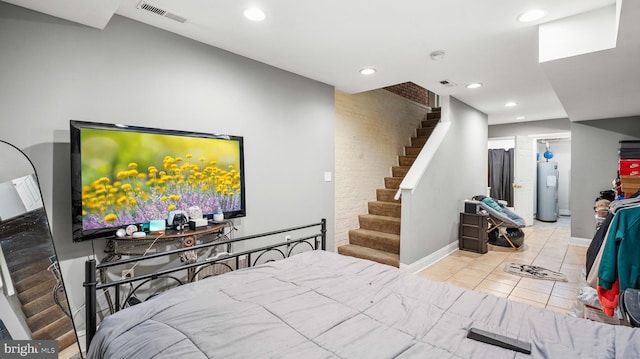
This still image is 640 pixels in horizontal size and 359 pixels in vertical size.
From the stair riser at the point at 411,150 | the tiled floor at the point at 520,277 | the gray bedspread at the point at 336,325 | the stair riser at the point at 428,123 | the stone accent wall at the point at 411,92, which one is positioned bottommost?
the tiled floor at the point at 520,277

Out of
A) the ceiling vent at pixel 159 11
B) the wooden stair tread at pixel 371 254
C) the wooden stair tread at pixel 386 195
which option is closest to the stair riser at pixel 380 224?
the wooden stair tread at pixel 371 254

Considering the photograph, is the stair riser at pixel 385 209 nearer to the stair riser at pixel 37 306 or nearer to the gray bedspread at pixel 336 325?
the gray bedspread at pixel 336 325

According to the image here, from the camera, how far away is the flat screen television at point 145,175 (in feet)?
6.53

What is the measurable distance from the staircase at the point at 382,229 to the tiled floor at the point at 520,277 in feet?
1.73

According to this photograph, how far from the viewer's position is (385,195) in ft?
16.7

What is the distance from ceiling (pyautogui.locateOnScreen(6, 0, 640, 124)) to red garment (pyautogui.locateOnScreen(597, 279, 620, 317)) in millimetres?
1674

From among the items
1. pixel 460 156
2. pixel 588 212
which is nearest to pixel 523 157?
pixel 588 212

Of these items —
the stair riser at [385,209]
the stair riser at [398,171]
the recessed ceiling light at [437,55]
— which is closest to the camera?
the recessed ceiling light at [437,55]

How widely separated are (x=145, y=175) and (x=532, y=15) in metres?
3.07

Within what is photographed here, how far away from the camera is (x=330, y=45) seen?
2.78m

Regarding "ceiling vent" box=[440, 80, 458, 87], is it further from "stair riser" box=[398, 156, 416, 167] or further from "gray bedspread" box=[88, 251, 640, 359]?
"gray bedspread" box=[88, 251, 640, 359]

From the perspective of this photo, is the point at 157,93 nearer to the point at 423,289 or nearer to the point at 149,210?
the point at 149,210

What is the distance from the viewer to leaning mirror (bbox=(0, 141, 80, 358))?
5.34ft

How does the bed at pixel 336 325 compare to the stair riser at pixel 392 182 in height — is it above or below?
below
